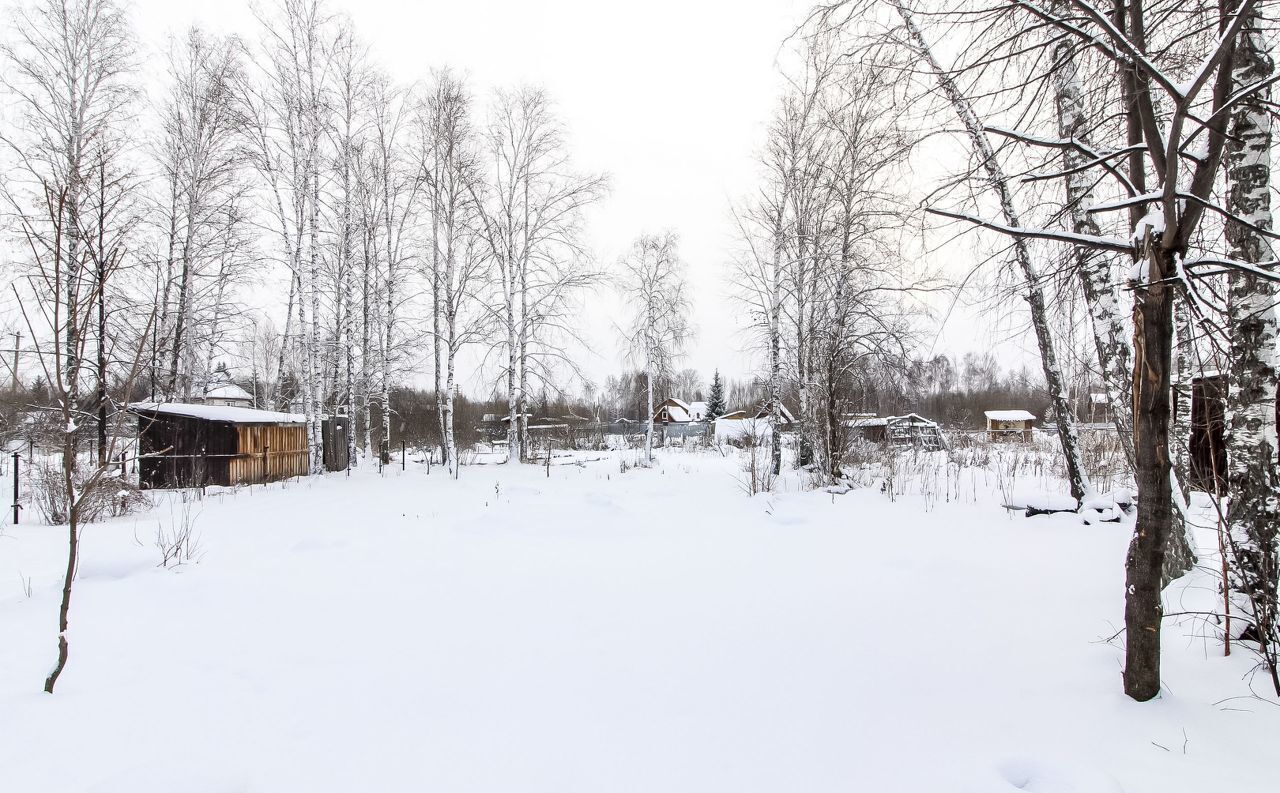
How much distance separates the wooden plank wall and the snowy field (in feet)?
21.4

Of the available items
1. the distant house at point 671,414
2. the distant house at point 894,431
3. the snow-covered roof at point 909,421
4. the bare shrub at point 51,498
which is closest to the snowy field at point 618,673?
the bare shrub at point 51,498

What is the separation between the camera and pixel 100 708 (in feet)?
7.63

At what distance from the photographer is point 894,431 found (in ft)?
44.4

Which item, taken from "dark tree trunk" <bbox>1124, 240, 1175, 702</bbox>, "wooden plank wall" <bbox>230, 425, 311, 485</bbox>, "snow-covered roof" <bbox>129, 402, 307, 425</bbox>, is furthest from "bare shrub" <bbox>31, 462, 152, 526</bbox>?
"dark tree trunk" <bbox>1124, 240, 1175, 702</bbox>

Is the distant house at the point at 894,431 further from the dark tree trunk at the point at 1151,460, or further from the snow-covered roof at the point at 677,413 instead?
the snow-covered roof at the point at 677,413

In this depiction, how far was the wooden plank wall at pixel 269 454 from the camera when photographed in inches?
456

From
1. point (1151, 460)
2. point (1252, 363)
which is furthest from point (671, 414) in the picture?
point (1151, 460)

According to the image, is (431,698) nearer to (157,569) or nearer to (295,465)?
(157,569)

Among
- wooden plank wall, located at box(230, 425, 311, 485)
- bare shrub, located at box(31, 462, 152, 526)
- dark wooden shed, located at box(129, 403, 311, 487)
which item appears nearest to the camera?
bare shrub, located at box(31, 462, 152, 526)

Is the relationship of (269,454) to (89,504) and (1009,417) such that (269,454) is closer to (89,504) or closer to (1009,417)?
(89,504)

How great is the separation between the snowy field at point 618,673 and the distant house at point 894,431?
393 centimetres

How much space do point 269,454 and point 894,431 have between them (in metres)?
14.9

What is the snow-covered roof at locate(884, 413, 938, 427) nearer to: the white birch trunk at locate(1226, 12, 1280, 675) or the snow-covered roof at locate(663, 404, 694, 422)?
the white birch trunk at locate(1226, 12, 1280, 675)

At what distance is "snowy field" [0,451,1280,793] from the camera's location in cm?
201
